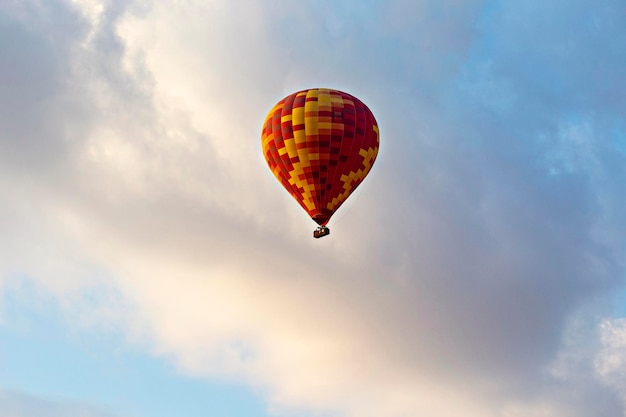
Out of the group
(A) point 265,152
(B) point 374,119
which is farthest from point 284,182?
(B) point 374,119

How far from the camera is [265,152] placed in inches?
5610

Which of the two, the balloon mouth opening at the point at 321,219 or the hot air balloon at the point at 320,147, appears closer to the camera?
the hot air balloon at the point at 320,147

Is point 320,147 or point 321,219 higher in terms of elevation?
point 320,147

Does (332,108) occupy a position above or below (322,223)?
above

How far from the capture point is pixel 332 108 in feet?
454

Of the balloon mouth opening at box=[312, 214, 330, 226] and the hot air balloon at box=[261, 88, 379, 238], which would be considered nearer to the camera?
the hot air balloon at box=[261, 88, 379, 238]

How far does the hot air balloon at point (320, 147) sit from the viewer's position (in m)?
138

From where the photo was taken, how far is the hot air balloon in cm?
13775

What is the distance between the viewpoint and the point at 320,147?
452 feet

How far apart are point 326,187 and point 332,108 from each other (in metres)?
9.38

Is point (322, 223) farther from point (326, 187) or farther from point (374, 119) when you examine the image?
point (374, 119)

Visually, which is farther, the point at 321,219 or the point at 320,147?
the point at 321,219

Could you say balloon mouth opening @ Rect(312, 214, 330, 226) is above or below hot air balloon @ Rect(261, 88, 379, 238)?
below

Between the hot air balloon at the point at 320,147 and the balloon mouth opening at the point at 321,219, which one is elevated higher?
the hot air balloon at the point at 320,147
